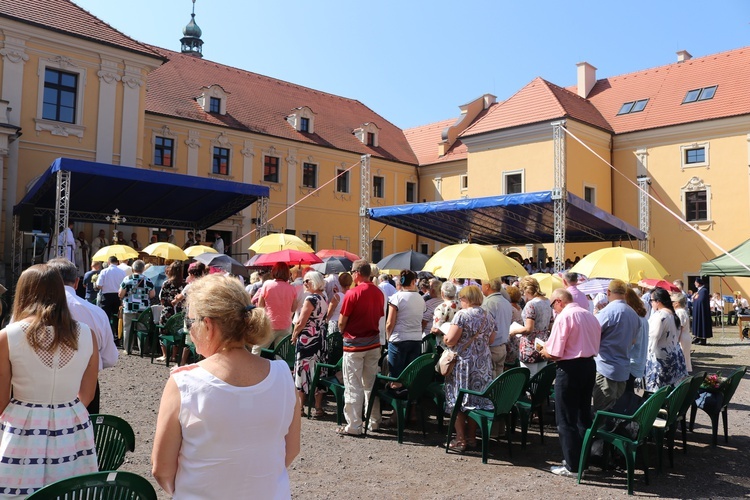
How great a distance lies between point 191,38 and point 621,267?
4202cm

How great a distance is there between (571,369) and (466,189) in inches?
1174

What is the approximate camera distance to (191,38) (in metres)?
43.9

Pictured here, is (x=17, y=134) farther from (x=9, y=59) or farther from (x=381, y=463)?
(x=381, y=463)

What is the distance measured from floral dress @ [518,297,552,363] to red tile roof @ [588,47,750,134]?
2461cm

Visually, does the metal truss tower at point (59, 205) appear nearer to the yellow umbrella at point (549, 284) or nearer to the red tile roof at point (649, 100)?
the yellow umbrella at point (549, 284)

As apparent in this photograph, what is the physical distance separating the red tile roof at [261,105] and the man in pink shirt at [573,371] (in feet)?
80.2

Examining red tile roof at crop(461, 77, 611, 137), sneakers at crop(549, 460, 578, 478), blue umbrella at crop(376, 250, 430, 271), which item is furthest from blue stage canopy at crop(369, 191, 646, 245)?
A: sneakers at crop(549, 460, 578, 478)

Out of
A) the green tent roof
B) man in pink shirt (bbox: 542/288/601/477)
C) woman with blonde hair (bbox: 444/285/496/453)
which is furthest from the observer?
the green tent roof

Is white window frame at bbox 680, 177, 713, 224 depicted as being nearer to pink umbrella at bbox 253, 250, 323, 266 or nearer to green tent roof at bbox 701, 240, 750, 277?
green tent roof at bbox 701, 240, 750, 277

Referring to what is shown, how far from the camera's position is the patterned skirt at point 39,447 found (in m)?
2.69

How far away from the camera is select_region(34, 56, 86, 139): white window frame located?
20.7m

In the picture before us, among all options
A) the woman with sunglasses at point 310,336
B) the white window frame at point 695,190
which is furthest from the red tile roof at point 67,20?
the white window frame at point 695,190

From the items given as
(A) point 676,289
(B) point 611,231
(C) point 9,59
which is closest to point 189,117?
(C) point 9,59

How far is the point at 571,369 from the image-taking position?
17.6 feet
